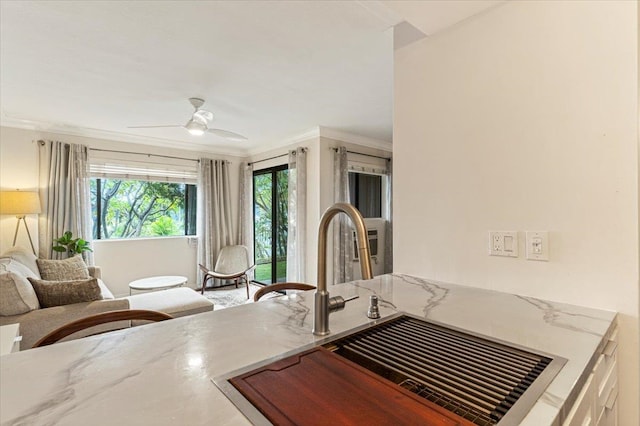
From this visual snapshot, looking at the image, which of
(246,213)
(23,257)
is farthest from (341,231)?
(23,257)

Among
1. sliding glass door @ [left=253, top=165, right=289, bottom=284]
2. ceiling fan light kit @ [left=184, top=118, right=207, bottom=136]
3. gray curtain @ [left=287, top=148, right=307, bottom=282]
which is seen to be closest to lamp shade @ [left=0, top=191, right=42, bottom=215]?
ceiling fan light kit @ [left=184, top=118, right=207, bottom=136]

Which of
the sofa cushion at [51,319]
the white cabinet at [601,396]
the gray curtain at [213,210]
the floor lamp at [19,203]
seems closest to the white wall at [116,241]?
the gray curtain at [213,210]

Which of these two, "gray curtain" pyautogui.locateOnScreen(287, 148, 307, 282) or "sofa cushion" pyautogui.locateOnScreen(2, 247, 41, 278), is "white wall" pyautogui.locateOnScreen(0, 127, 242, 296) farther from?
"gray curtain" pyautogui.locateOnScreen(287, 148, 307, 282)

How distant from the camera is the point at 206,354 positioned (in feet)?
2.75

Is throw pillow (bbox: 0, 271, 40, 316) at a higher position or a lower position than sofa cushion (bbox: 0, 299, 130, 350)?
higher

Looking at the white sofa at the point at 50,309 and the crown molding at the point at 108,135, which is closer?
the white sofa at the point at 50,309

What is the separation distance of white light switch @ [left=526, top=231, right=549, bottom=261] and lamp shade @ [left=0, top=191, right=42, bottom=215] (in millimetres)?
4742

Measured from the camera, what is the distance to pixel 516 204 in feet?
4.73

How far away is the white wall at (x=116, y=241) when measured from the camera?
3.79 meters

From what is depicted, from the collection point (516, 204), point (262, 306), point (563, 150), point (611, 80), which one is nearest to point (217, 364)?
point (262, 306)

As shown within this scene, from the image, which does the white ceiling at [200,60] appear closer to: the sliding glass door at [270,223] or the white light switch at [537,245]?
the white light switch at [537,245]

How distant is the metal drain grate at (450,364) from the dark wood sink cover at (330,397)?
7 centimetres

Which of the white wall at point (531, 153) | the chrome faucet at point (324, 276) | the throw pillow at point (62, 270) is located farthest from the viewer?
the throw pillow at point (62, 270)

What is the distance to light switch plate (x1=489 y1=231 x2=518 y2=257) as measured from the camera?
1.45m
